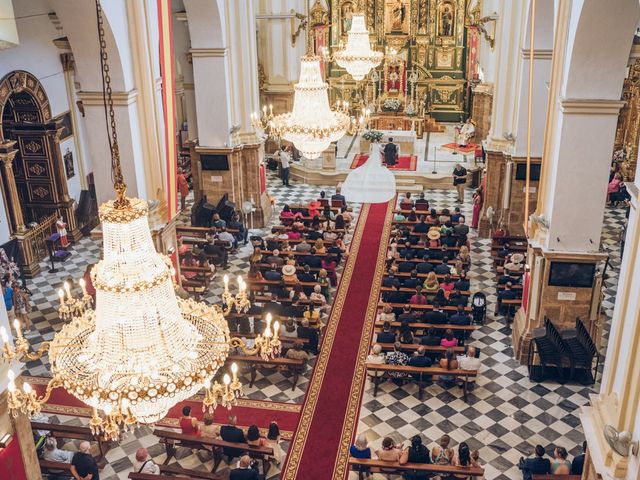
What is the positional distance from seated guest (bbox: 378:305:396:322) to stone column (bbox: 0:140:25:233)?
30.3 ft

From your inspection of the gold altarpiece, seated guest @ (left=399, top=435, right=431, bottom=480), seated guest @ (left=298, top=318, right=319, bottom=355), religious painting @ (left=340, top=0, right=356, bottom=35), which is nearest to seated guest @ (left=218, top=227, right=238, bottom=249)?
seated guest @ (left=298, top=318, right=319, bottom=355)

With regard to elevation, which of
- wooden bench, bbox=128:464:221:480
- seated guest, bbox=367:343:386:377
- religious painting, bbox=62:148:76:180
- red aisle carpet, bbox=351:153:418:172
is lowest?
wooden bench, bbox=128:464:221:480

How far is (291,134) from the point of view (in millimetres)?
13125

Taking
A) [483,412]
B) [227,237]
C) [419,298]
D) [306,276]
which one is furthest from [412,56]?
[483,412]

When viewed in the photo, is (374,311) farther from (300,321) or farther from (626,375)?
(626,375)

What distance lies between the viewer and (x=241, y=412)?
1248cm

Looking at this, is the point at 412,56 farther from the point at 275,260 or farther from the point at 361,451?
the point at 361,451

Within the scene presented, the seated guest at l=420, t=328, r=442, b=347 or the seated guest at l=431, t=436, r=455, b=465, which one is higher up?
the seated guest at l=420, t=328, r=442, b=347

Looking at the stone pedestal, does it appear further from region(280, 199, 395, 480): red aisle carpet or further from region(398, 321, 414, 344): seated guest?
region(280, 199, 395, 480): red aisle carpet

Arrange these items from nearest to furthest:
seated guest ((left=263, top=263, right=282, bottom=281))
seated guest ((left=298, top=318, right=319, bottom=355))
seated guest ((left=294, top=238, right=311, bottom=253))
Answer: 1. seated guest ((left=298, top=318, right=319, bottom=355))
2. seated guest ((left=263, top=263, right=282, bottom=281))
3. seated guest ((left=294, top=238, right=311, bottom=253))

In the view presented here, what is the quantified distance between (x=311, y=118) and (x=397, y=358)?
4609 mm

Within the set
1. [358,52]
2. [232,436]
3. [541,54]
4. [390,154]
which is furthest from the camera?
[390,154]

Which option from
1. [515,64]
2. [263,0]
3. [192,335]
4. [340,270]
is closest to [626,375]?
[192,335]

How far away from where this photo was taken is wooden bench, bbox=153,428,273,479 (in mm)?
10906
